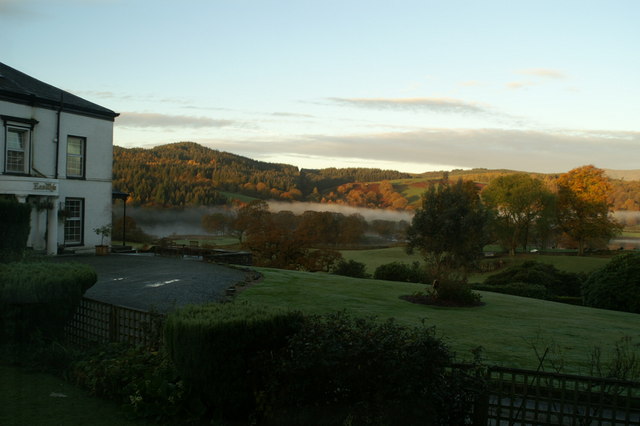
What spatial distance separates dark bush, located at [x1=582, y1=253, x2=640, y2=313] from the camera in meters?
23.4

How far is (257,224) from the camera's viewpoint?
44.7 meters

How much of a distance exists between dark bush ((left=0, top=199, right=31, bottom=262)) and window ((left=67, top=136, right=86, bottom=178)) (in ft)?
43.6

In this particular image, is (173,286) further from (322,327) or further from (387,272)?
(387,272)

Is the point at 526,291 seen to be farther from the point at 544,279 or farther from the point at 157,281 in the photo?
the point at 157,281

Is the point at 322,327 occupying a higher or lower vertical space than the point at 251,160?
lower

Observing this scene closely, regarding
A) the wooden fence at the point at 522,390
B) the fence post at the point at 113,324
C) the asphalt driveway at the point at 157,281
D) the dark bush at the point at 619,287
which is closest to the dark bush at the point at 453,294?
the asphalt driveway at the point at 157,281

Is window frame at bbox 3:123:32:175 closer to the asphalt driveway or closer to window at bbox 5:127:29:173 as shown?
window at bbox 5:127:29:173

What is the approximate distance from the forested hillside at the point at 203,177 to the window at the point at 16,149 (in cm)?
3506

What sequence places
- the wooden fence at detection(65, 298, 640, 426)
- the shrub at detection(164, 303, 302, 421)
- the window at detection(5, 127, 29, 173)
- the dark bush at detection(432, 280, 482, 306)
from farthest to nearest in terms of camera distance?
the window at detection(5, 127, 29, 173), the dark bush at detection(432, 280, 482, 306), the shrub at detection(164, 303, 302, 421), the wooden fence at detection(65, 298, 640, 426)

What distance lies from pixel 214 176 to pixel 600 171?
4984cm

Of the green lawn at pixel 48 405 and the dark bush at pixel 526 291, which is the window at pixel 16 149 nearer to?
the green lawn at pixel 48 405

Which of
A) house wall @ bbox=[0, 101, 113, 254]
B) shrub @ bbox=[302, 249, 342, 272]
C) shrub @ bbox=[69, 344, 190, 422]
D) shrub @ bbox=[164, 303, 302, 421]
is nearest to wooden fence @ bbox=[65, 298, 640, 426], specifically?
shrub @ bbox=[69, 344, 190, 422]

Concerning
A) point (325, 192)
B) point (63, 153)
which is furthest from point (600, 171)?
point (63, 153)

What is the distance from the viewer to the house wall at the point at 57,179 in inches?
920
